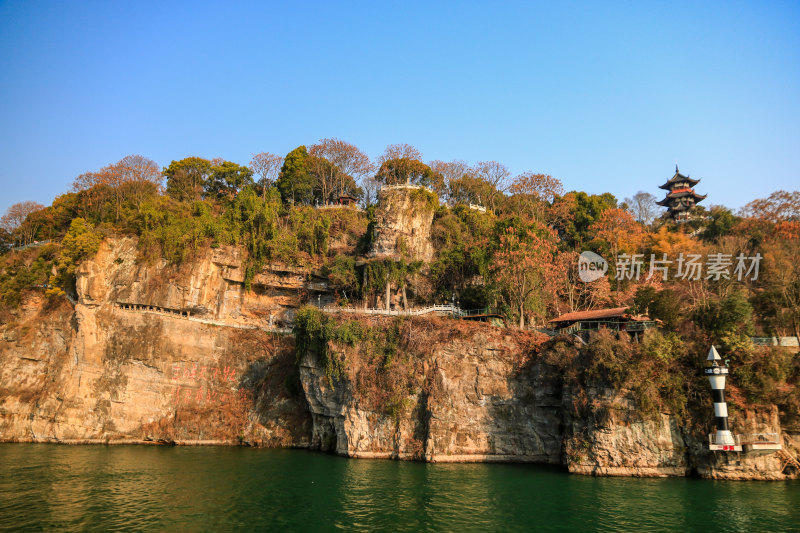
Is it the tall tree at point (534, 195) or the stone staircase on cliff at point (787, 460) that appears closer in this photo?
the stone staircase on cliff at point (787, 460)

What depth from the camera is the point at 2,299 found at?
41062 mm

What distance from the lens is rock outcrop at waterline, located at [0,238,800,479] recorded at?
1021 inches

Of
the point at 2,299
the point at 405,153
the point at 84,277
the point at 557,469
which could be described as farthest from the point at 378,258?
the point at 2,299

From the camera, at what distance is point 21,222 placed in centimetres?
5294

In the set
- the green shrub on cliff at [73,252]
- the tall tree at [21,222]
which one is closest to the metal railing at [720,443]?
the green shrub on cliff at [73,252]

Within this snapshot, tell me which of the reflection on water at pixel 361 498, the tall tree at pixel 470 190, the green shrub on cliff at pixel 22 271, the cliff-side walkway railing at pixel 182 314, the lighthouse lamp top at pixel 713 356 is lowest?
the reflection on water at pixel 361 498

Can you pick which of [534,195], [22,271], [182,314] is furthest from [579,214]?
[22,271]

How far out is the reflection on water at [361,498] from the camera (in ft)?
59.8

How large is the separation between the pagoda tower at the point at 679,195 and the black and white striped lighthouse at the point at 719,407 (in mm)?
44825

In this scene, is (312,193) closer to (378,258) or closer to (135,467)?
(378,258)

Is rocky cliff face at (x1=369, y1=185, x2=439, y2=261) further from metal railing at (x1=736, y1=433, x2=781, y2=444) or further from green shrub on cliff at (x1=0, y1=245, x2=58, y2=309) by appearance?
green shrub on cliff at (x1=0, y1=245, x2=58, y2=309)

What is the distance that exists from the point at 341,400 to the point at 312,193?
2885 cm

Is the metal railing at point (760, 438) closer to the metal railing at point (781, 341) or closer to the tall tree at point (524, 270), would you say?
the metal railing at point (781, 341)

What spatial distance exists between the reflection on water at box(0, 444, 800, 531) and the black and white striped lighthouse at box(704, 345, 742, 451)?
1.78 meters
